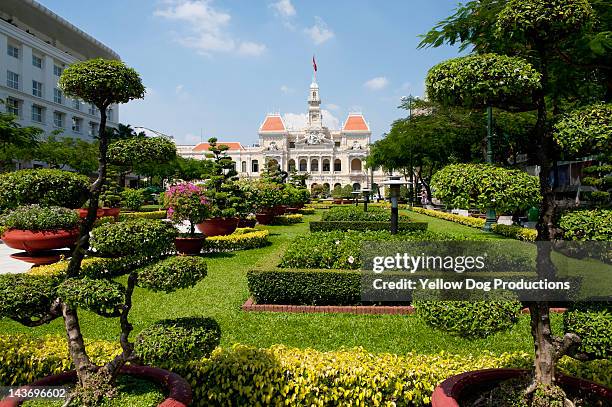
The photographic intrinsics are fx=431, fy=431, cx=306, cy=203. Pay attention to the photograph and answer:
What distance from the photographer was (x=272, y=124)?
9888cm

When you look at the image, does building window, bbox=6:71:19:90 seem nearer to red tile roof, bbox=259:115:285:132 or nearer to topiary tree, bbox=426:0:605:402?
topiary tree, bbox=426:0:605:402

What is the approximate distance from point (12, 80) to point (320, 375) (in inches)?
1607

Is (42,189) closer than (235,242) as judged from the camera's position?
Yes

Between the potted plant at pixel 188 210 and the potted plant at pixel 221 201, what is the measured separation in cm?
76

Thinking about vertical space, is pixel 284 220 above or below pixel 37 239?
below

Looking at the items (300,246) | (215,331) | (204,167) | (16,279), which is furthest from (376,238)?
(204,167)

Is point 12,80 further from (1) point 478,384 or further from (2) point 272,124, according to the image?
(2) point 272,124

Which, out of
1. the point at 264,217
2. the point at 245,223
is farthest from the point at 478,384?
the point at 264,217

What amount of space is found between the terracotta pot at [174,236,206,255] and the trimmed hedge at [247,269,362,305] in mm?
4946

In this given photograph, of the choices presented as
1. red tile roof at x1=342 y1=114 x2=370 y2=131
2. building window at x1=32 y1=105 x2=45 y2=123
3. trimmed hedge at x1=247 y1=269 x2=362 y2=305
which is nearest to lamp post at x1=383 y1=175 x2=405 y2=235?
trimmed hedge at x1=247 y1=269 x2=362 y2=305

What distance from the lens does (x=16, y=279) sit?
3658 millimetres

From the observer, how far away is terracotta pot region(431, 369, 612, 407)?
10.9ft

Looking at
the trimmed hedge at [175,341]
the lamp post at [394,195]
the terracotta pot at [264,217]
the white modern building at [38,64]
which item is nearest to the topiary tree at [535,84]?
the trimmed hedge at [175,341]

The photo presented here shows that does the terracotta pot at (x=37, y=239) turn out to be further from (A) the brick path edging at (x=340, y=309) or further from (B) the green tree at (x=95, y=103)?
(B) the green tree at (x=95, y=103)
